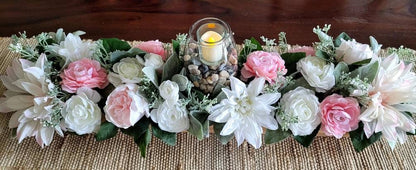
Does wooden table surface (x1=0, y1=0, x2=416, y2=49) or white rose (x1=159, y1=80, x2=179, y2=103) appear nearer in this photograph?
white rose (x1=159, y1=80, x2=179, y2=103)

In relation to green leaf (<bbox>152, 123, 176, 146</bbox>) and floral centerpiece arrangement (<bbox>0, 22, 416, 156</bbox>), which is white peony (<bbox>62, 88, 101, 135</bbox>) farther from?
green leaf (<bbox>152, 123, 176, 146</bbox>)

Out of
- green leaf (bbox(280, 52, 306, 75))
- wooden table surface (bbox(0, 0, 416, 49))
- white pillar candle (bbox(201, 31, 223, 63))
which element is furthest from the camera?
wooden table surface (bbox(0, 0, 416, 49))

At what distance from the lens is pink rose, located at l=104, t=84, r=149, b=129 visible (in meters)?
0.75

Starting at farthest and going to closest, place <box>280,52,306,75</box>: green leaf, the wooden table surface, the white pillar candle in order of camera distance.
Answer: the wooden table surface < <box>280,52,306,75</box>: green leaf < the white pillar candle

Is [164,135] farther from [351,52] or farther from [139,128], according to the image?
[351,52]

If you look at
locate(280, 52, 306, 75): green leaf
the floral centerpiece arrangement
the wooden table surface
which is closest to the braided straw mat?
the floral centerpiece arrangement

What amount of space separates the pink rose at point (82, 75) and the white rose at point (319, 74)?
376 millimetres

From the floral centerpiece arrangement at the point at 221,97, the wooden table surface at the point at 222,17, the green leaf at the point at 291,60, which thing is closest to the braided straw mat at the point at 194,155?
the floral centerpiece arrangement at the point at 221,97

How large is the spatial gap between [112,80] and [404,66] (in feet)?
1.79

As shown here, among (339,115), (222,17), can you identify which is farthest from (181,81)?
(222,17)

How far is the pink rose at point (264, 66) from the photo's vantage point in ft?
2.58

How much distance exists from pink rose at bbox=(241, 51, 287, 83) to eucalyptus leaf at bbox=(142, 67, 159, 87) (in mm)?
162

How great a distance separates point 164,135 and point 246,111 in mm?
156

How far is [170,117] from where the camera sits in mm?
771
